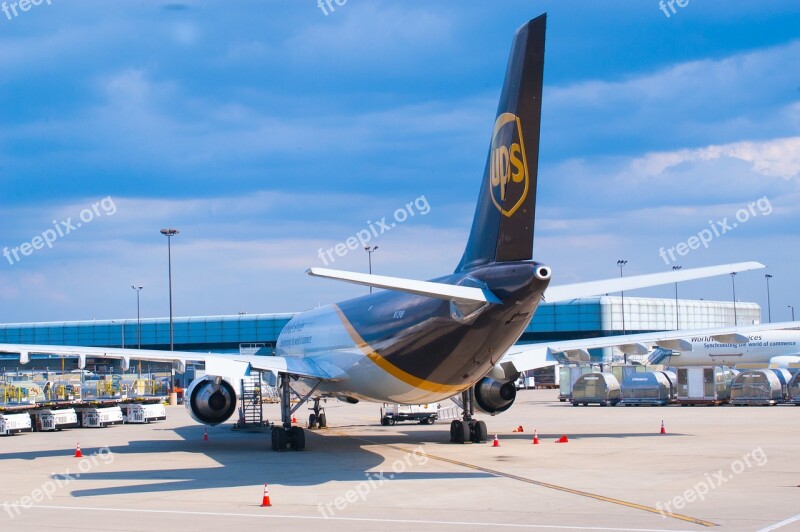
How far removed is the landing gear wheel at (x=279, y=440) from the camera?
28.3 metres

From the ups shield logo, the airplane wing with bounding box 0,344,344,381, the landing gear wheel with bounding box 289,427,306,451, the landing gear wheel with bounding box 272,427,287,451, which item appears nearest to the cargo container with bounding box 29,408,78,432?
the airplane wing with bounding box 0,344,344,381

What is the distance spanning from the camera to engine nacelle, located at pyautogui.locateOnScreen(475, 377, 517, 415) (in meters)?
30.2

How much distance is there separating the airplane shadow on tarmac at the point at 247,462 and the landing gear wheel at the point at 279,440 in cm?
32

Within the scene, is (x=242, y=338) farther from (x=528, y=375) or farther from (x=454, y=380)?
(x=454, y=380)

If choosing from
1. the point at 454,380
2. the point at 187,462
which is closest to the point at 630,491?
the point at 454,380

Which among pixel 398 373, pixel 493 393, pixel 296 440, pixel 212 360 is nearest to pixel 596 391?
pixel 493 393

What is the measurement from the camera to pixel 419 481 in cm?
1978

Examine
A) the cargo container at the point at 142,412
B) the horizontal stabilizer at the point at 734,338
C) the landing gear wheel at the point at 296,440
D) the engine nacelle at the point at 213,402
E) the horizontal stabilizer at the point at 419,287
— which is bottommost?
the cargo container at the point at 142,412

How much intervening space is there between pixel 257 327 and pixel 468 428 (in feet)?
290

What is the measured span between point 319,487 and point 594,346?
16.3m

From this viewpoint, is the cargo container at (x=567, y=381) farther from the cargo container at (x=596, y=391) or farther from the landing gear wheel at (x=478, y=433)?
the landing gear wheel at (x=478, y=433)

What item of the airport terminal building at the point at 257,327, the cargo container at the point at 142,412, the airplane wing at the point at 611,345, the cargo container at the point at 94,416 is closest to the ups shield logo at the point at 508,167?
the airplane wing at the point at 611,345

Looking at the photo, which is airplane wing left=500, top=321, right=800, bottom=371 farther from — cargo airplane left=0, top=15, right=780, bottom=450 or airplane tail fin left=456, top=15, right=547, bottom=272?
airplane tail fin left=456, top=15, right=547, bottom=272

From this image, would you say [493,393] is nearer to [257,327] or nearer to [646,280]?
[646,280]
